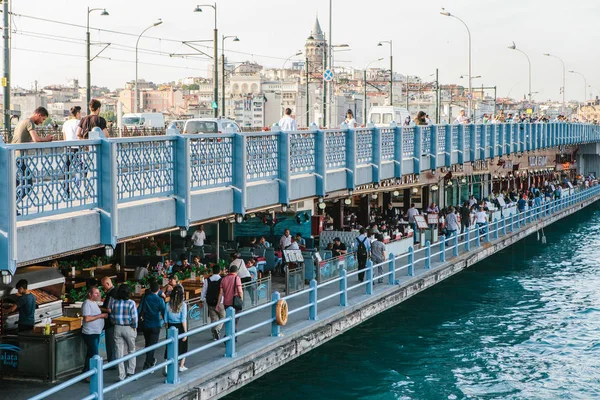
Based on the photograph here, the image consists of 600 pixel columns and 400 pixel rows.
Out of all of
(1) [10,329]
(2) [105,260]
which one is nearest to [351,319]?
(2) [105,260]

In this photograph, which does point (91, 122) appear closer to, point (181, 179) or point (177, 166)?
point (177, 166)

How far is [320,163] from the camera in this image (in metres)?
20.0

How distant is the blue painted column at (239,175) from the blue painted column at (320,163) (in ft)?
13.3

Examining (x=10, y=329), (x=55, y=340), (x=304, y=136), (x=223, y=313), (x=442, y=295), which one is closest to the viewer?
(x=55, y=340)

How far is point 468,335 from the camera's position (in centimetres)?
2427

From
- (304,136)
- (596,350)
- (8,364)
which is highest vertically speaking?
(304,136)

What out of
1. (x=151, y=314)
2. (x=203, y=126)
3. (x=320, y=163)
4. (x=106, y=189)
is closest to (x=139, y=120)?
(x=203, y=126)

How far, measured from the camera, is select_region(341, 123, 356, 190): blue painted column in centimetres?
2188

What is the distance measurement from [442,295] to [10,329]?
18.3 meters

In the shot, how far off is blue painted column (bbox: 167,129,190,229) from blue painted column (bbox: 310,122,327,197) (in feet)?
20.3

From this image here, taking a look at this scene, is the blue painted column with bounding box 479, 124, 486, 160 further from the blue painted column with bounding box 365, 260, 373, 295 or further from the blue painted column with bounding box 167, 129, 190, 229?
the blue painted column with bounding box 167, 129, 190, 229

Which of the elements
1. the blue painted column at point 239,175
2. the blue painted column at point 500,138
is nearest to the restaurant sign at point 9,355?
the blue painted column at point 239,175

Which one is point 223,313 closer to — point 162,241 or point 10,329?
point 10,329

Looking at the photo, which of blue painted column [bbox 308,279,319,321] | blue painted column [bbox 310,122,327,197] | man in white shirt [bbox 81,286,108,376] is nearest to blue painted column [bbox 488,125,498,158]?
blue painted column [bbox 310,122,327,197]
